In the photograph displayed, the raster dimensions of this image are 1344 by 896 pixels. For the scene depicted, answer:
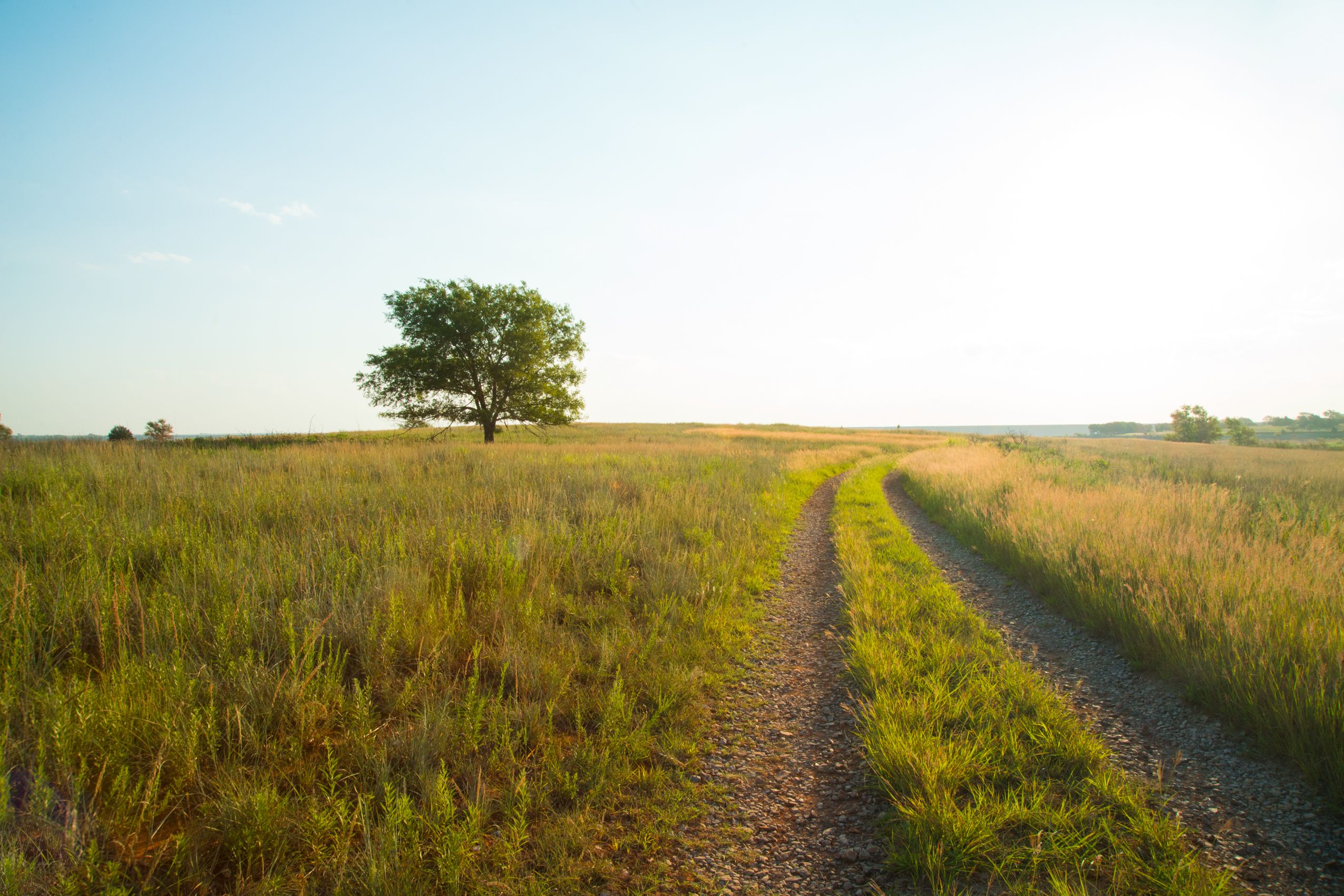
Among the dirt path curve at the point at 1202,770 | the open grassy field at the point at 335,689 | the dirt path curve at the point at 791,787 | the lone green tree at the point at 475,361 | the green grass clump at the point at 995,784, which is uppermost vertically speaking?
the lone green tree at the point at 475,361

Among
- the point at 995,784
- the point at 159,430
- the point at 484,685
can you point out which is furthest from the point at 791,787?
the point at 159,430

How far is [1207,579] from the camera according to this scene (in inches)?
215

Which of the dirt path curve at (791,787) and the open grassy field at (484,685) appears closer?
the open grassy field at (484,685)

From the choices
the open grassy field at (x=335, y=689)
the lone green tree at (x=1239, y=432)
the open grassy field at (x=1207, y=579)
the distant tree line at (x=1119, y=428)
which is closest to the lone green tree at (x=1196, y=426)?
the lone green tree at (x=1239, y=432)

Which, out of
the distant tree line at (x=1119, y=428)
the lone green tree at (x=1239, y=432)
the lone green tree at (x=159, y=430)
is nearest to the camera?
the lone green tree at (x=159, y=430)

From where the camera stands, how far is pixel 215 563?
4.62 metres

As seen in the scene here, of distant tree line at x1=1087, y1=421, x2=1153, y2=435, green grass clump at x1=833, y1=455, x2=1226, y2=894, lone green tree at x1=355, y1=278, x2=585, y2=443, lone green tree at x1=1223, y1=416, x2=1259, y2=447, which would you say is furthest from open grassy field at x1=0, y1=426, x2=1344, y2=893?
distant tree line at x1=1087, y1=421, x2=1153, y2=435

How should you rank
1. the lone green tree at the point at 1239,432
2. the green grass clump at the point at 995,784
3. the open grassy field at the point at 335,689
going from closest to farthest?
1. the open grassy field at the point at 335,689
2. the green grass clump at the point at 995,784
3. the lone green tree at the point at 1239,432

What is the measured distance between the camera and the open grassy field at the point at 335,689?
2.44 meters

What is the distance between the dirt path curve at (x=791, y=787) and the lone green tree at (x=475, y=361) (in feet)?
82.5

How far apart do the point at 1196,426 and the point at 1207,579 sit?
98.3 m

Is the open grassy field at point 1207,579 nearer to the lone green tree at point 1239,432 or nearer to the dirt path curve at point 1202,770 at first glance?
the dirt path curve at point 1202,770

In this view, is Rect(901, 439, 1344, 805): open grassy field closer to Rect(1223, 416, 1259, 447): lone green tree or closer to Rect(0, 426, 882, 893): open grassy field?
Rect(0, 426, 882, 893): open grassy field


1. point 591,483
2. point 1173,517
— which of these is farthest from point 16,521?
point 1173,517
